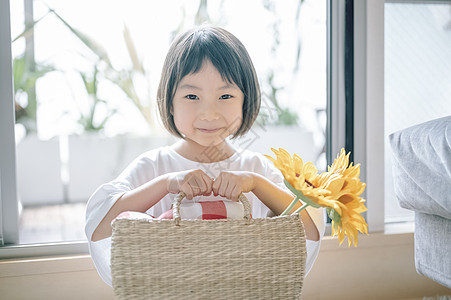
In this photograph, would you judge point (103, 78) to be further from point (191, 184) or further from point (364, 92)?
point (364, 92)

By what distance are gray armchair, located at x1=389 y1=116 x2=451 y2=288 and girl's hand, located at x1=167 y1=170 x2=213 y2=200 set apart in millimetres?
535

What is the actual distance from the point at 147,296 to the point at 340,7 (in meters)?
1.23

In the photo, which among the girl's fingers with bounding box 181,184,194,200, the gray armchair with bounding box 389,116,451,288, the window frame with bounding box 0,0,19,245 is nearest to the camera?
the girl's fingers with bounding box 181,184,194,200

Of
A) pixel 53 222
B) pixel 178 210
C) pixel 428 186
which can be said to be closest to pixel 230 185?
pixel 178 210

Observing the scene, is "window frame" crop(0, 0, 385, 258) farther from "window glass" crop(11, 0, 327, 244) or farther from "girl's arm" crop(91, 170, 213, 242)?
"girl's arm" crop(91, 170, 213, 242)

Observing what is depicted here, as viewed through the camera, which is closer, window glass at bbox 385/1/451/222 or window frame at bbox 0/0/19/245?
window frame at bbox 0/0/19/245

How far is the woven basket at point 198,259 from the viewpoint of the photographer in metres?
0.68

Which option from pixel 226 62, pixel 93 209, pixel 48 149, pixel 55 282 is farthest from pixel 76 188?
pixel 226 62

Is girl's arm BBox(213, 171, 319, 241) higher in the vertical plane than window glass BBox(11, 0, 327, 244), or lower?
lower

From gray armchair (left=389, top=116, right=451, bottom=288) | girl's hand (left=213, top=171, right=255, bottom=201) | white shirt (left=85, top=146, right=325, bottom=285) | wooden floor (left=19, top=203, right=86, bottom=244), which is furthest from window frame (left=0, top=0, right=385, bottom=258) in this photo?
wooden floor (left=19, top=203, right=86, bottom=244)

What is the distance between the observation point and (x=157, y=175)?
1052 mm

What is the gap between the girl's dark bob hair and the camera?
935 millimetres

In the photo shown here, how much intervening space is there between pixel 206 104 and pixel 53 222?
94 cm

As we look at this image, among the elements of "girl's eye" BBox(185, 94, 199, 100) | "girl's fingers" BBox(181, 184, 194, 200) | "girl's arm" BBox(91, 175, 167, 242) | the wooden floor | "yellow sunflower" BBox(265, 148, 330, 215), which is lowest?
the wooden floor
